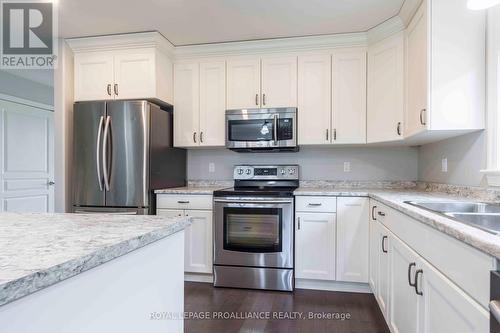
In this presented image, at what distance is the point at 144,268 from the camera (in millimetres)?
924

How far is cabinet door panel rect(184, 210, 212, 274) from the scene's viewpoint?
9.45 ft

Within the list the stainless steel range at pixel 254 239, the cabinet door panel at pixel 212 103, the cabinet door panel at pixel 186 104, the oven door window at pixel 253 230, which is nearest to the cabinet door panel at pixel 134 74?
the cabinet door panel at pixel 186 104

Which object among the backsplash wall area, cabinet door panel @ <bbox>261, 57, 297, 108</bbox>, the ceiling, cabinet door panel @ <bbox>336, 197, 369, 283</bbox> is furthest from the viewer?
the backsplash wall area

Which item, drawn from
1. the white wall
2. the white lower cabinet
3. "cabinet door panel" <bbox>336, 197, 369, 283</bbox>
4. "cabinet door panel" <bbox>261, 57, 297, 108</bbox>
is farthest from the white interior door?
the white wall

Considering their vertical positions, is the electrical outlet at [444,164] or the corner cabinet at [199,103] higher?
the corner cabinet at [199,103]

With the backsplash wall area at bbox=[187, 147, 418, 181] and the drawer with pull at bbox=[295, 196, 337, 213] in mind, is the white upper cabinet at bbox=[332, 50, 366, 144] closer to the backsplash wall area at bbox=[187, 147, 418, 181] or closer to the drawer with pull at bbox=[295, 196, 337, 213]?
the backsplash wall area at bbox=[187, 147, 418, 181]

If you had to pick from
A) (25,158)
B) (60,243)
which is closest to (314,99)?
(60,243)

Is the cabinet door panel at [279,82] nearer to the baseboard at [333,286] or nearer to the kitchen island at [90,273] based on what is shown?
the baseboard at [333,286]

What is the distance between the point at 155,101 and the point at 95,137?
2.13 feet

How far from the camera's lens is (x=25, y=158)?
14.7ft

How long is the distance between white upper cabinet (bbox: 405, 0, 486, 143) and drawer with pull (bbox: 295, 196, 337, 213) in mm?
957

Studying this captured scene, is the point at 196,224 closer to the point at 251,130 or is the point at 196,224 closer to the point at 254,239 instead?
the point at 254,239

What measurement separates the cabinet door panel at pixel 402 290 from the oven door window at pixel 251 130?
5.06 ft

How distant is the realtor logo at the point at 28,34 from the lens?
246 cm
